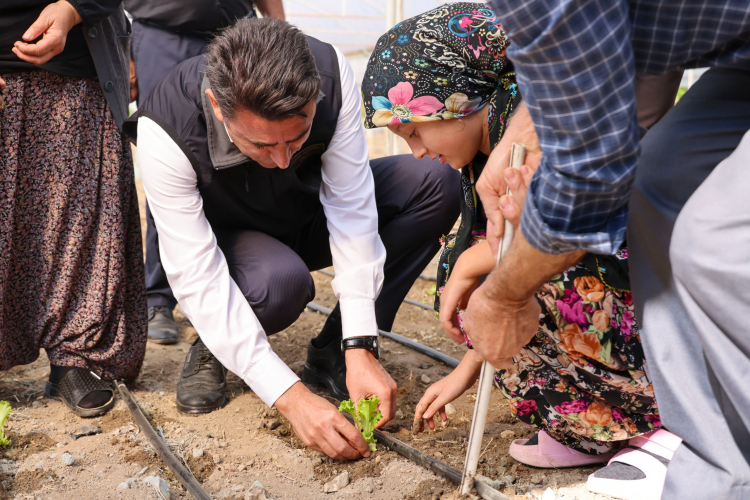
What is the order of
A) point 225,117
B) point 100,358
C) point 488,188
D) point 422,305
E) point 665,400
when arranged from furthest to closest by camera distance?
point 422,305
point 100,358
point 225,117
point 488,188
point 665,400

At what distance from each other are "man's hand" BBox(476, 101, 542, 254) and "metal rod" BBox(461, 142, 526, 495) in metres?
0.03

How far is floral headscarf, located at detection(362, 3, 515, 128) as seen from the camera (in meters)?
1.75

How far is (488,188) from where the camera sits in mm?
1455

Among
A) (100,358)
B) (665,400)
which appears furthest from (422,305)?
(665,400)

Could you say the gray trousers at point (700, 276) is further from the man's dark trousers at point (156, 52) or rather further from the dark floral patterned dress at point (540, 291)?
the man's dark trousers at point (156, 52)

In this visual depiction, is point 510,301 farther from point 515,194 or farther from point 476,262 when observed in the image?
point 476,262

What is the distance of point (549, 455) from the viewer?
183cm

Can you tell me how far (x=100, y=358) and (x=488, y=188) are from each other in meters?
1.71

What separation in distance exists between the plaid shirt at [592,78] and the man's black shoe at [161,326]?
8.06 ft

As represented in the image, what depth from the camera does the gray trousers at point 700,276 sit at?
3.42 feet

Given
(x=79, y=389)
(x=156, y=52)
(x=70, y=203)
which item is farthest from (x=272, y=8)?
(x=79, y=389)

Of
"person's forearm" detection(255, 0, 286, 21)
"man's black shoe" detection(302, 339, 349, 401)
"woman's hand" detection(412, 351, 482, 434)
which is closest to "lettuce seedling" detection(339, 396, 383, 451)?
"woman's hand" detection(412, 351, 482, 434)

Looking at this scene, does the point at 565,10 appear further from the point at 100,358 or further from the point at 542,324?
the point at 100,358

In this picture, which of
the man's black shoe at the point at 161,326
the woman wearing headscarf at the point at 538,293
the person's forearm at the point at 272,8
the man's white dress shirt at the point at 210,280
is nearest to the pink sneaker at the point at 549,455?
the woman wearing headscarf at the point at 538,293
